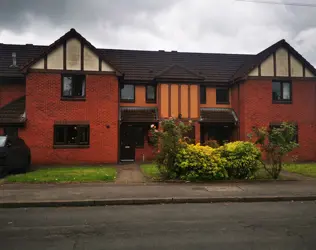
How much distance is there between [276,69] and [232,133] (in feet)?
16.5

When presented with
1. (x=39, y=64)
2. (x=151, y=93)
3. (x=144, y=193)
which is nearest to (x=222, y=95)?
(x=151, y=93)

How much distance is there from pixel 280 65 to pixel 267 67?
0.87 metres

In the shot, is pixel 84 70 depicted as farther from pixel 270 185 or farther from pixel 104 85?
pixel 270 185

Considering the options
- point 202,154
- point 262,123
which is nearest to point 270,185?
point 202,154

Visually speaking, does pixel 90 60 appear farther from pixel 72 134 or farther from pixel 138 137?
pixel 138 137

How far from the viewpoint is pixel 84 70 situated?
19.0 m

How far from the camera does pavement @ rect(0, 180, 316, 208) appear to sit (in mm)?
8680

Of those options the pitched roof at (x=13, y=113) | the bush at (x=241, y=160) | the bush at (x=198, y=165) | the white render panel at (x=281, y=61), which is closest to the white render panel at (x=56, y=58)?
the pitched roof at (x=13, y=113)

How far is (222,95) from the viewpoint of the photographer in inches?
902

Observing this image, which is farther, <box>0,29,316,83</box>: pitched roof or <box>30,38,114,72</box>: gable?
<box>0,29,316,83</box>: pitched roof

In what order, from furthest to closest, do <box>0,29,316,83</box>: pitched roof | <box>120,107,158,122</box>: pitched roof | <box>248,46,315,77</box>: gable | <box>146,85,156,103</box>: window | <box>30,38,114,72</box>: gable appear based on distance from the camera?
1. <box>146,85,156,103</box>: window
2. <box>248,46,315,77</box>: gable
3. <box>0,29,316,83</box>: pitched roof
4. <box>120,107,158,122</box>: pitched roof
5. <box>30,38,114,72</box>: gable

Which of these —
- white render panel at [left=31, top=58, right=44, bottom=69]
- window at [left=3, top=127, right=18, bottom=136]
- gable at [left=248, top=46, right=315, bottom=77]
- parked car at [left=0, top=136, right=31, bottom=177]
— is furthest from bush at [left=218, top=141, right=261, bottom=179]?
window at [left=3, top=127, right=18, bottom=136]

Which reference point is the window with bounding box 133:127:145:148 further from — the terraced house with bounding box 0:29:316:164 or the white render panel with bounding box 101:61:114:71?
the white render panel with bounding box 101:61:114:71

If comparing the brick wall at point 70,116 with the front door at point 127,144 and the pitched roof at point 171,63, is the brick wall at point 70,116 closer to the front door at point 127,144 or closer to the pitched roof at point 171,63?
the front door at point 127,144
